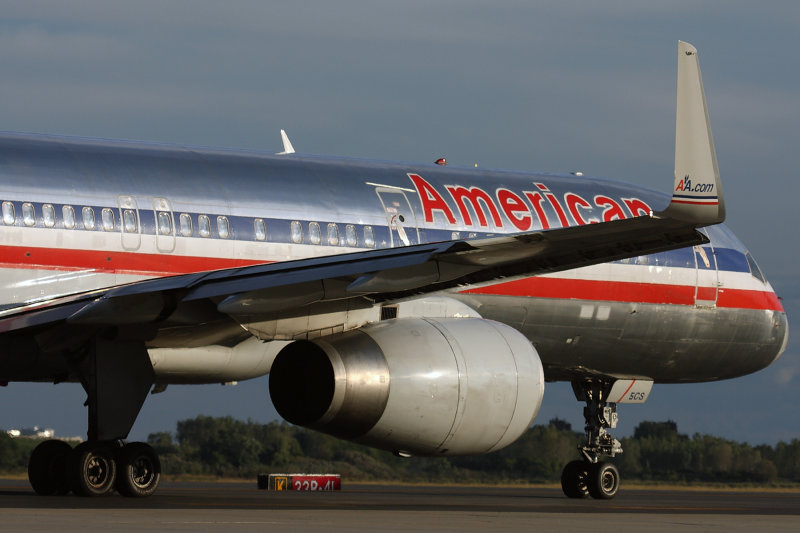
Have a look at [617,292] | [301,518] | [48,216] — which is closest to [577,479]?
[617,292]

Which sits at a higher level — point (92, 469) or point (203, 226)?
point (203, 226)

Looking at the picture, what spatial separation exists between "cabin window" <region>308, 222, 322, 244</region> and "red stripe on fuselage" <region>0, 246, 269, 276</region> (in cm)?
100

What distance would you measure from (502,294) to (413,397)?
4.63 metres

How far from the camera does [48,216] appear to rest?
16328mm

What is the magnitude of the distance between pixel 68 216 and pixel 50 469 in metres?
3.86

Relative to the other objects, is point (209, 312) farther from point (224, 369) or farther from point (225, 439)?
point (225, 439)

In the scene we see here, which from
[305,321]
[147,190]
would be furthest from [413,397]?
[147,190]

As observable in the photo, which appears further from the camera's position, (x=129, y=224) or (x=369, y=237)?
(x=369, y=237)

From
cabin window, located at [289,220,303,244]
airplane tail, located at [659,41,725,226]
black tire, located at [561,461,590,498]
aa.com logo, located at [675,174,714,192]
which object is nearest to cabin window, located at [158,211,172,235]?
cabin window, located at [289,220,303,244]

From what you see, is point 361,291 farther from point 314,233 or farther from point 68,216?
point 314,233

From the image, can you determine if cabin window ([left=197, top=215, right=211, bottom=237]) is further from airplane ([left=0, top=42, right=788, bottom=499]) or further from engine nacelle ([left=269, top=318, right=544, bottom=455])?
engine nacelle ([left=269, top=318, right=544, bottom=455])

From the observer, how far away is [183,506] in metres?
14.9

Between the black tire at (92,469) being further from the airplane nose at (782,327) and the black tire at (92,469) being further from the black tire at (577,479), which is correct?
the airplane nose at (782,327)

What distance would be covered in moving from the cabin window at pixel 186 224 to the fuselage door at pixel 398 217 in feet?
9.37
